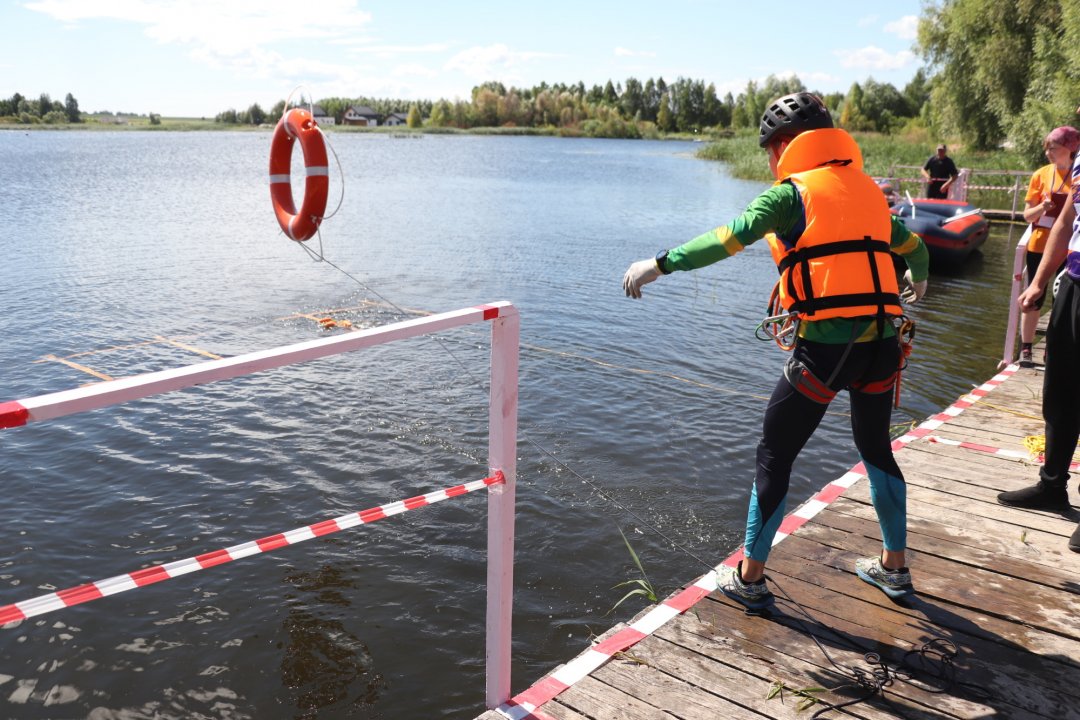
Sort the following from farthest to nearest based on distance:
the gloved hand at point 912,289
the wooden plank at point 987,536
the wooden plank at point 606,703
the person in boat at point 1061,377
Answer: the person in boat at point 1061,377
the wooden plank at point 987,536
the gloved hand at point 912,289
the wooden plank at point 606,703

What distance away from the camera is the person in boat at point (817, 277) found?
2939mm

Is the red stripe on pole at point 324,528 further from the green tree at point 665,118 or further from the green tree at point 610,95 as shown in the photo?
the green tree at point 610,95

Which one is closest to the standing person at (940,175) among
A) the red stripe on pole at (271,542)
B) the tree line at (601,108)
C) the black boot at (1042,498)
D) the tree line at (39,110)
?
the black boot at (1042,498)

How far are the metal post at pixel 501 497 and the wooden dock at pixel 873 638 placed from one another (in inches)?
6.9

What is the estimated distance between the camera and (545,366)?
10.2 meters

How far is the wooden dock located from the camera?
111 inches

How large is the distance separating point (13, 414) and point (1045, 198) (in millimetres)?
8031

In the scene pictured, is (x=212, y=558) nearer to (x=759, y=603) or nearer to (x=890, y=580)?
(x=759, y=603)

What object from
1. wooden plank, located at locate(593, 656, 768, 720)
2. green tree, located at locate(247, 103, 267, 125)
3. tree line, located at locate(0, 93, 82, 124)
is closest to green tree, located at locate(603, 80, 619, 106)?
green tree, located at locate(247, 103, 267, 125)

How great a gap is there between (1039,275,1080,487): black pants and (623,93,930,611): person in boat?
4.31 feet

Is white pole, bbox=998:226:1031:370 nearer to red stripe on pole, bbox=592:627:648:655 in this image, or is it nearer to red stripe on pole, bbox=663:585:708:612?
red stripe on pole, bbox=663:585:708:612

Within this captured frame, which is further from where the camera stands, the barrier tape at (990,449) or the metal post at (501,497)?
the barrier tape at (990,449)

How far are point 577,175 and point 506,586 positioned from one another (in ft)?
159

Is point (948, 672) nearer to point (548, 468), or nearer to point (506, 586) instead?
point (506, 586)
